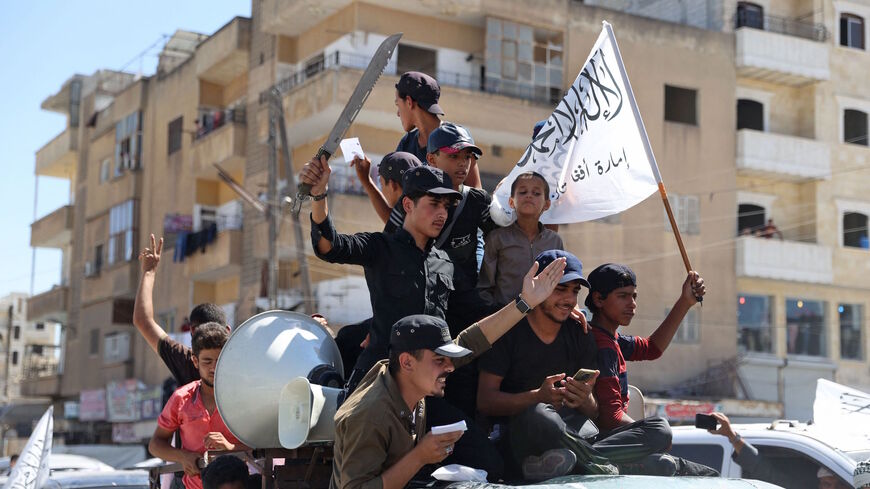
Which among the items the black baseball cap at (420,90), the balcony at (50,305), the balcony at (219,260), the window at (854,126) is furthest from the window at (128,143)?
the black baseball cap at (420,90)

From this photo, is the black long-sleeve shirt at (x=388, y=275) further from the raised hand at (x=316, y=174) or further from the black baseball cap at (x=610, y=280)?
the black baseball cap at (x=610, y=280)

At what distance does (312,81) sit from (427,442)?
25418 mm

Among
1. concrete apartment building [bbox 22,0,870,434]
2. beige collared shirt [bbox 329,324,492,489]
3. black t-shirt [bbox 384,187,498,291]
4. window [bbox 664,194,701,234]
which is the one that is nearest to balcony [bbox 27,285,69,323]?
concrete apartment building [bbox 22,0,870,434]

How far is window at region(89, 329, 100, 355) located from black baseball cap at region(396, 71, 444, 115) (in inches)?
1451

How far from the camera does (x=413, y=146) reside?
279 inches

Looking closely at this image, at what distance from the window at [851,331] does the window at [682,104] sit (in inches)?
287

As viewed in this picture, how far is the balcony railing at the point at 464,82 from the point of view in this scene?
3016 cm

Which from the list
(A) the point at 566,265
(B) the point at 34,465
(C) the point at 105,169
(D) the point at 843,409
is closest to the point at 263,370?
(A) the point at 566,265

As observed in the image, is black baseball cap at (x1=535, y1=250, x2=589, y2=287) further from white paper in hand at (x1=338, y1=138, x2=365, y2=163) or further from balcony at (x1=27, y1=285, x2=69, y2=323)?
balcony at (x1=27, y1=285, x2=69, y2=323)

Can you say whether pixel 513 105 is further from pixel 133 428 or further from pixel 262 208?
pixel 133 428

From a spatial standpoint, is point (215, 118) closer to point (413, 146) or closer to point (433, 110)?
point (413, 146)

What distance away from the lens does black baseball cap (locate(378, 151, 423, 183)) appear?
6.20 m

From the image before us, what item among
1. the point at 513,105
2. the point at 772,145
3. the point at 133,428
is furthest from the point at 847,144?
the point at 133,428

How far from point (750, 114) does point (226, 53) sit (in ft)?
48.6
